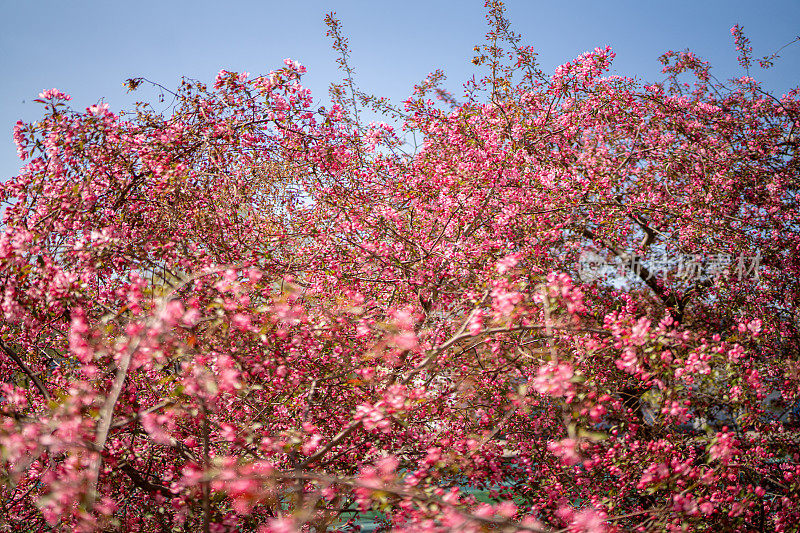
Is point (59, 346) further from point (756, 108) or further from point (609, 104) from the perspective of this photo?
point (756, 108)

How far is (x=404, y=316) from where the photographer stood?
4.05 m

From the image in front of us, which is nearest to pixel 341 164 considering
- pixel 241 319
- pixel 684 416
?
pixel 241 319

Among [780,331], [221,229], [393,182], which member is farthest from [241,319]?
[780,331]

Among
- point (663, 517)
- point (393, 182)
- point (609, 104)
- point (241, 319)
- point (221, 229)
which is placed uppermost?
point (609, 104)

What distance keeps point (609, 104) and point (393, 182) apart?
4119mm

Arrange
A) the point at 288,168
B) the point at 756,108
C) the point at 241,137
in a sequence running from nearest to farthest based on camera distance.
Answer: the point at 241,137 < the point at 288,168 < the point at 756,108

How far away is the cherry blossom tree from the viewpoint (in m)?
3.29

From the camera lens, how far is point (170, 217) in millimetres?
4816

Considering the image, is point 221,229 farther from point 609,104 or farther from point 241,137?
point 609,104

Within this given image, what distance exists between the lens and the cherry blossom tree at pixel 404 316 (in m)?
3.29

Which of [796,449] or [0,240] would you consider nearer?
[0,240]

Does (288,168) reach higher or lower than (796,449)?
higher

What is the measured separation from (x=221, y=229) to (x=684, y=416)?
471 centimetres

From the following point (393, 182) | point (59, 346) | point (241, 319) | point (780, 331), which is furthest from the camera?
point (393, 182)
